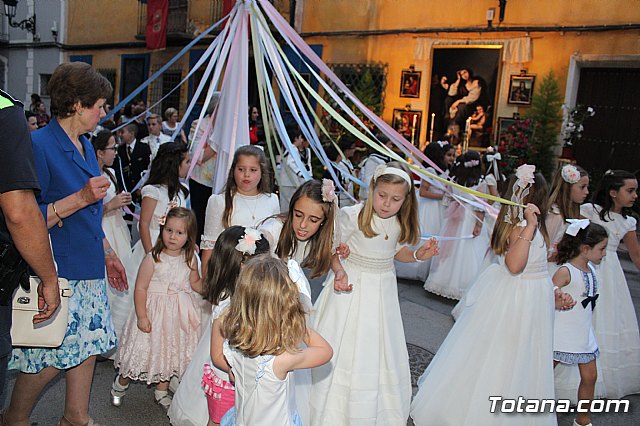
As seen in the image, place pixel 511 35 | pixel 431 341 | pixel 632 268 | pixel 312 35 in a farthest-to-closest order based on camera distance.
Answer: pixel 312 35, pixel 511 35, pixel 632 268, pixel 431 341

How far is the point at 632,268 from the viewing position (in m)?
8.52

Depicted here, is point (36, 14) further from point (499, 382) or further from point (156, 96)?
point (499, 382)

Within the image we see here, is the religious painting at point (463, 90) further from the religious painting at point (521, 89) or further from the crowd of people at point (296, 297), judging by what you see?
the crowd of people at point (296, 297)

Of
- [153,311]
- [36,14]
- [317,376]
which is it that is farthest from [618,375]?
[36,14]

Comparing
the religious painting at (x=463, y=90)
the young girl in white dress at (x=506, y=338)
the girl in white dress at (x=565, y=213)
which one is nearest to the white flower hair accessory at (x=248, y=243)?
the young girl in white dress at (x=506, y=338)

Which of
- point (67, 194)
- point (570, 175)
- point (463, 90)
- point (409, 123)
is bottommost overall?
point (67, 194)

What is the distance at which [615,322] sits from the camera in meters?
4.47

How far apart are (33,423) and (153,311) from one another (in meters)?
0.94

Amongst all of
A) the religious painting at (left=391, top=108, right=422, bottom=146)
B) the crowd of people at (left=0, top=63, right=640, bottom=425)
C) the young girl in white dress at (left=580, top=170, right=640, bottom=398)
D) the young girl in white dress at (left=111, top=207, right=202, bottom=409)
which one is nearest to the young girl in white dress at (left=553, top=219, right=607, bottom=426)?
the crowd of people at (left=0, top=63, right=640, bottom=425)

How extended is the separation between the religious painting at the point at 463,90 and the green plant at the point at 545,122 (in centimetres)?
125

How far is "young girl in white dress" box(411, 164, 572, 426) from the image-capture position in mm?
3404

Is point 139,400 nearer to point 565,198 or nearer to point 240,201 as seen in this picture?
point 240,201

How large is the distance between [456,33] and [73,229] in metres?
11.9

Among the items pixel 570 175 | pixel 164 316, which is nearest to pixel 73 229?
pixel 164 316
